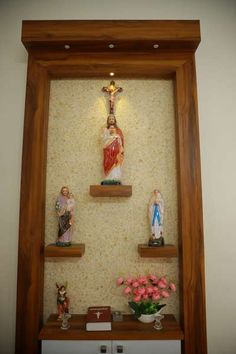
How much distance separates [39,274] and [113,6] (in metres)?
1.90

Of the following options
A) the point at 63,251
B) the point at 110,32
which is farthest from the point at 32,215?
the point at 110,32

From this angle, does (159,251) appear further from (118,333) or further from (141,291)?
(118,333)

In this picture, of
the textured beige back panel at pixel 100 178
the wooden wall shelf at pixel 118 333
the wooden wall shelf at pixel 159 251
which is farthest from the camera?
the textured beige back panel at pixel 100 178

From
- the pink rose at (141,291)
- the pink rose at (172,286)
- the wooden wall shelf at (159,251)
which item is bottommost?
the pink rose at (141,291)

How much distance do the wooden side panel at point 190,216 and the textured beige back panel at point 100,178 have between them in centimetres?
12

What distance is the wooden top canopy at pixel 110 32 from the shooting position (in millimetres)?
1580

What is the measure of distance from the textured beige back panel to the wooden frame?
0.31 feet

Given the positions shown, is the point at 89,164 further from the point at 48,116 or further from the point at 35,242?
the point at 35,242

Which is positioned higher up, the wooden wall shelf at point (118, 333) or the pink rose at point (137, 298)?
the pink rose at point (137, 298)

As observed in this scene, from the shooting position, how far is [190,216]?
158cm

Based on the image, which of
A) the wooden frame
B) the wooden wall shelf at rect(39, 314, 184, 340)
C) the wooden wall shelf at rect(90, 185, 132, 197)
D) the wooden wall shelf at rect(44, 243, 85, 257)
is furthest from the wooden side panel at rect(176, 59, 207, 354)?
the wooden wall shelf at rect(44, 243, 85, 257)

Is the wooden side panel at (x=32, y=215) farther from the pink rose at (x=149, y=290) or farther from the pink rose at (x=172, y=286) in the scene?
the pink rose at (x=172, y=286)

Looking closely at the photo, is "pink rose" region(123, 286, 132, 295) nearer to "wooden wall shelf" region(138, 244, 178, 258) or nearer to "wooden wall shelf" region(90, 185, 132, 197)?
"wooden wall shelf" region(138, 244, 178, 258)

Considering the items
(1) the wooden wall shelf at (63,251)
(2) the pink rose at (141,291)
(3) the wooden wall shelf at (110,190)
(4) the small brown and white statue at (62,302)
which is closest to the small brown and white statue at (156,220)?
(3) the wooden wall shelf at (110,190)
